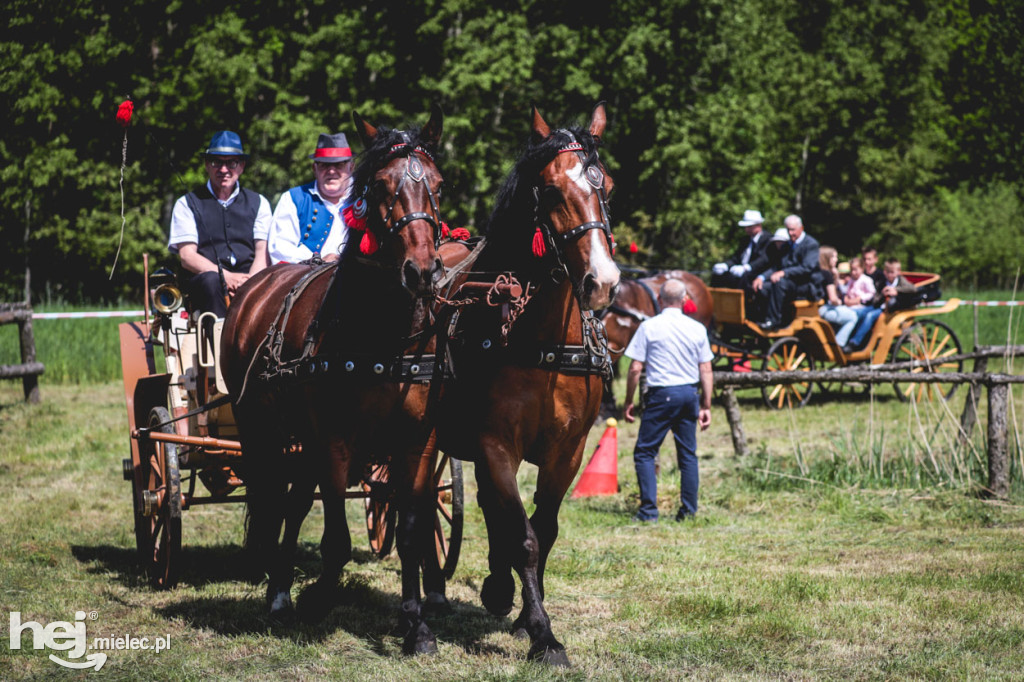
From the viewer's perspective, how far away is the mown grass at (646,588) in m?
4.75

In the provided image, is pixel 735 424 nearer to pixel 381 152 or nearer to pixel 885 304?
pixel 885 304

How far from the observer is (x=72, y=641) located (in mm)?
5023

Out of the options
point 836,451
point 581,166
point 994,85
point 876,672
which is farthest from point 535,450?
point 994,85

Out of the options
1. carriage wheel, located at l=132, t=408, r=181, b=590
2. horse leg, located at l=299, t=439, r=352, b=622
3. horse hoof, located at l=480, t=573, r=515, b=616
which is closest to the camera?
horse leg, located at l=299, t=439, r=352, b=622

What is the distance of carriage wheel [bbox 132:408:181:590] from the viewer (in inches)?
229

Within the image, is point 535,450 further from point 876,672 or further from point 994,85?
point 994,85

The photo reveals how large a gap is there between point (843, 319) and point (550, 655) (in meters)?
11.5

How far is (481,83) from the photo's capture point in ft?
85.0

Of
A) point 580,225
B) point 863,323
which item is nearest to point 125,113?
point 580,225

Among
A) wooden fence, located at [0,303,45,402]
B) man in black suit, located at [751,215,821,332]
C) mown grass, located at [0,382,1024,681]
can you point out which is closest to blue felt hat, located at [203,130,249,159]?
mown grass, located at [0,382,1024,681]

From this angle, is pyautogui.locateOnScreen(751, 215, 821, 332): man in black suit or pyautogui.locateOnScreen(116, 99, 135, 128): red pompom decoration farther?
pyautogui.locateOnScreen(751, 215, 821, 332): man in black suit

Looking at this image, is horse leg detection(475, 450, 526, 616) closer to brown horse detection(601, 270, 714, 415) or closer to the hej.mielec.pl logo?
the hej.mielec.pl logo

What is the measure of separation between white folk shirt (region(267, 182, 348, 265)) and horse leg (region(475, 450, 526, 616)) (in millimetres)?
2001

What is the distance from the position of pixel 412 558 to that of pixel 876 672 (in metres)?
2.12
